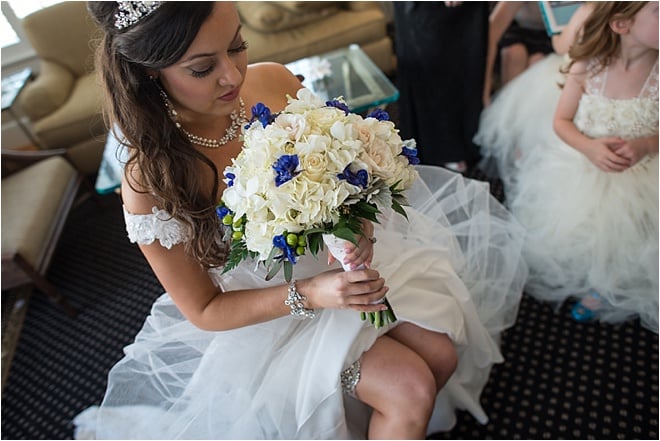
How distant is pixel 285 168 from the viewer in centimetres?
85

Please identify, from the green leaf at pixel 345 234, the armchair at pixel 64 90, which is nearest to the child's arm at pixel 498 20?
the green leaf at pixel 345 234

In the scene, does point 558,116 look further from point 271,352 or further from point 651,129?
point 271,352

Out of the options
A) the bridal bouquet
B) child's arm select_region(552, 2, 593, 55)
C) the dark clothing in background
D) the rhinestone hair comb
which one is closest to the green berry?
the bridal bouquet

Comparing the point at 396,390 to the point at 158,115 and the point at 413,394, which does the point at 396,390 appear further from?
the point at 158,115

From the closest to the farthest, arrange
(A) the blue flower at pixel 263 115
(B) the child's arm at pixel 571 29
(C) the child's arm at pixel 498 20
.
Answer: (A) the blue flower at pixel 263 115, (B) the child's arm at pixel 571 29, (C) the child's arm at pixel 498 20

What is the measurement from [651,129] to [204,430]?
1.70 m

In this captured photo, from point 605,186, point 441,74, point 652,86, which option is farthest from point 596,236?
point 441,74

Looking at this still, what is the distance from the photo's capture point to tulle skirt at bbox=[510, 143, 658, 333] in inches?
66.5

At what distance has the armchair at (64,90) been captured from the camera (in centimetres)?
308

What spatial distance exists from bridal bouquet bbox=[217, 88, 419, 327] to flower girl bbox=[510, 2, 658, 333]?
3.47 ft

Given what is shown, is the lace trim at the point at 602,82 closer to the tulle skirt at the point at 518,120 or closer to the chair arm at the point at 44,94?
the tulle skirt at the point at 518,120

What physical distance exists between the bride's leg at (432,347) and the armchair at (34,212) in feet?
5.73

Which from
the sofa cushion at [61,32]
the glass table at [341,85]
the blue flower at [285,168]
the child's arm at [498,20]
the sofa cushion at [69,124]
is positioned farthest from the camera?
the sofa cushion at [61,32]

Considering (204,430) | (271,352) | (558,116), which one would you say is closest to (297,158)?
(271,352)
